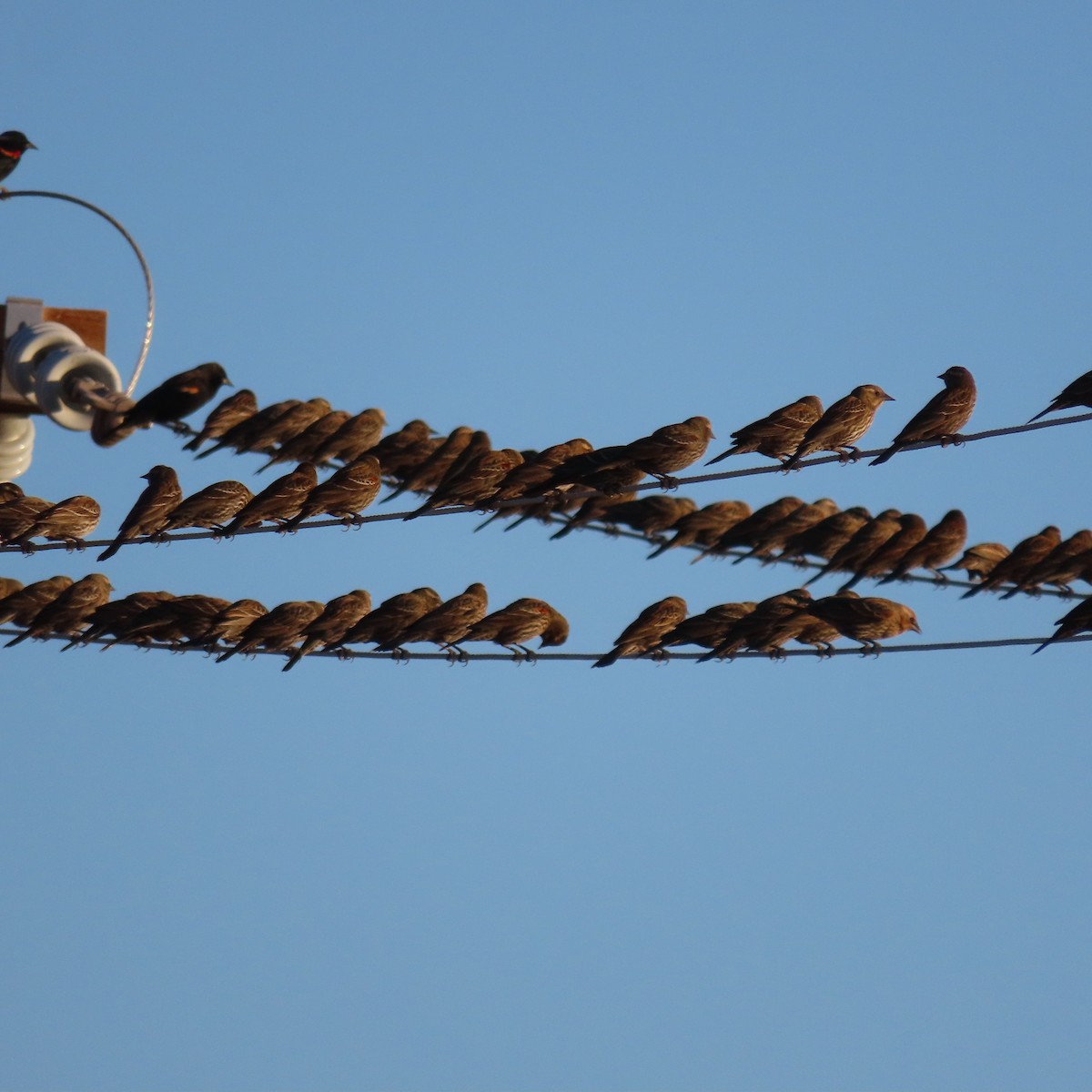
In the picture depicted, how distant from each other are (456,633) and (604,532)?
1.59m

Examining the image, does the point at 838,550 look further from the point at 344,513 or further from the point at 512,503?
the point at 512,503

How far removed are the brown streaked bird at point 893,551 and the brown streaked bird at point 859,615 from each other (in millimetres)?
1517

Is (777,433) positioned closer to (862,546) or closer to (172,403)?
(862,546)

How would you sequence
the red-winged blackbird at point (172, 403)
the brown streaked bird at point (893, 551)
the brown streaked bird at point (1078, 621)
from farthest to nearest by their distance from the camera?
the brown streaked bird at point (893, 551)
the brown streaked bird at point (1078, 621)
the red-winged blackbird at point (172, 403)

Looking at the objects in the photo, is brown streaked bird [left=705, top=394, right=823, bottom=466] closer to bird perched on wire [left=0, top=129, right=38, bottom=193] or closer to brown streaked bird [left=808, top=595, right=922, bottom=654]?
brown streaked bird [left=808, top=595, right=922, bottom=654]

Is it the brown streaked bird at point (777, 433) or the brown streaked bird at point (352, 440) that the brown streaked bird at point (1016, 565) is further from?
the brown streaked bird at point (352, 440)

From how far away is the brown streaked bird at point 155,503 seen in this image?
13.0m

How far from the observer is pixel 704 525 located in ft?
51.7

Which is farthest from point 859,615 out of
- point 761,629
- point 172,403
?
point 172,403

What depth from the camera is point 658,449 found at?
12375 mm

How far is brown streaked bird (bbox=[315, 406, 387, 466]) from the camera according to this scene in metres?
16.0

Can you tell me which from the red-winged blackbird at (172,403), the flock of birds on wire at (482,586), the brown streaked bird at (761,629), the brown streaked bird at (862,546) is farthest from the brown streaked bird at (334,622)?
the red-winged blackbird at (172,403)

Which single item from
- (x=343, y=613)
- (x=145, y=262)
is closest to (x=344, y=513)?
(x=343, y=613)

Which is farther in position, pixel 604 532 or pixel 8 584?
pixel 604 532
